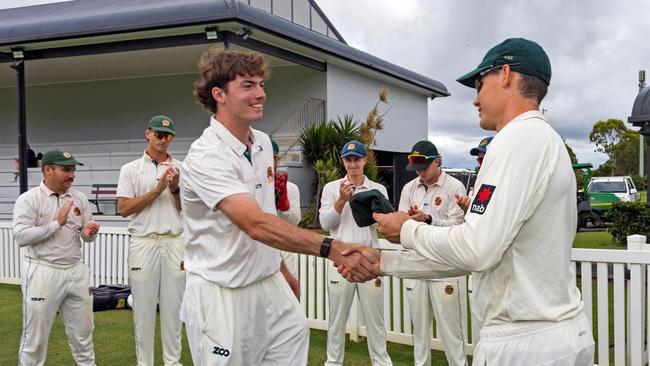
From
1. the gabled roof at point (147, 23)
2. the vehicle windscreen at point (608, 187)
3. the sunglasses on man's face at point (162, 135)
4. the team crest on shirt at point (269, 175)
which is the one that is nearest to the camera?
the team crest on shirt at point (269, 175)

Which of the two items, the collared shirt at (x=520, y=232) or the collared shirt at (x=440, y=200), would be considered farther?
the collared shirt at (x=440, y=200)

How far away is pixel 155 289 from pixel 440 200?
299cm

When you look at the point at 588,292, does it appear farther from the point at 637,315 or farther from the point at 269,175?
the point at 269,175

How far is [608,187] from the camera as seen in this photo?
26.1m

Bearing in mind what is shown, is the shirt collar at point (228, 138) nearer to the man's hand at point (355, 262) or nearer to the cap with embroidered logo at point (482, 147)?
the man's hand at point (355, 262)

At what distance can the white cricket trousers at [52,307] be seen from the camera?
5.84 m

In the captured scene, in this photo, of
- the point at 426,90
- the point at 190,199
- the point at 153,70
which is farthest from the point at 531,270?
the point at 426,90

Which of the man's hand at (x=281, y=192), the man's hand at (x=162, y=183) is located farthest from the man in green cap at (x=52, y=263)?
the man's hand at (x=281, y=192)

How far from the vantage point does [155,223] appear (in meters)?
6.40

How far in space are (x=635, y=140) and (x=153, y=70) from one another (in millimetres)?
54563

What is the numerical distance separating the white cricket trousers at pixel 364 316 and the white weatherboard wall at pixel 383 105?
13.4 m

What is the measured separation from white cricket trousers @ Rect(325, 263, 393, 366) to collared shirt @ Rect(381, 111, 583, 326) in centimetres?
396

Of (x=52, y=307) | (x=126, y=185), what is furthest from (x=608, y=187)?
(x=52, y=307)

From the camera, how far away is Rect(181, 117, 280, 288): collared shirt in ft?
10.4
